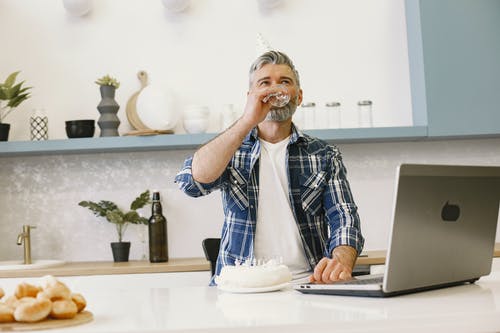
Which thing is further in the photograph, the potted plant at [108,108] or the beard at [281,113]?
the potted plant at [108,108]

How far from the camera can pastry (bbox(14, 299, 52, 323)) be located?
1233 mm

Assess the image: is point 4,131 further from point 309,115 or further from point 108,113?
point 309,115

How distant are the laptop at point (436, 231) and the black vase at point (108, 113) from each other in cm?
234

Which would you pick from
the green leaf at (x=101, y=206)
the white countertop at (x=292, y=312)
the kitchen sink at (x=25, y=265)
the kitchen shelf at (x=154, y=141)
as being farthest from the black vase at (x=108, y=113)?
the white countertop at (x=292, y=312)

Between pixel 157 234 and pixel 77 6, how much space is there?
4.14ft

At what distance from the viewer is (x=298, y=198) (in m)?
2.50

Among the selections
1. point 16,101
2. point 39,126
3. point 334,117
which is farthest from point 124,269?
point 334,117

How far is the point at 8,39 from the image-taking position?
407 centimetres

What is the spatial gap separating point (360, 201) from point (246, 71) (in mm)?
920

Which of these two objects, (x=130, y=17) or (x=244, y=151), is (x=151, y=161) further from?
(x=244, y=151)

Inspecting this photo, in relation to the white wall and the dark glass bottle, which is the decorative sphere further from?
the dark glass bottle

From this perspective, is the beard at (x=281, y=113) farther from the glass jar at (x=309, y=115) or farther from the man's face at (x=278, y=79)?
the glass jar at (x=309, y=115)

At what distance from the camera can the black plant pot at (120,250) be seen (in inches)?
149

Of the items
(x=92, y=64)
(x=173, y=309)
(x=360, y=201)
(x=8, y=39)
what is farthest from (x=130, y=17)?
(x=173, y=309)
